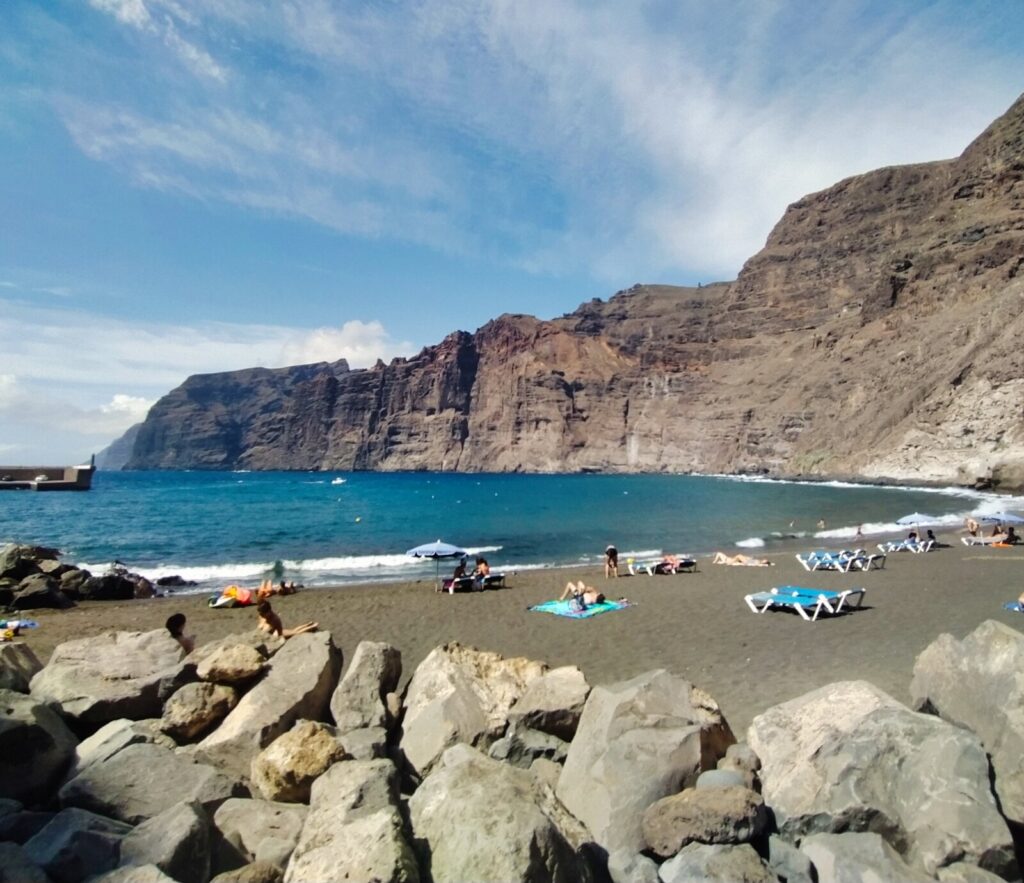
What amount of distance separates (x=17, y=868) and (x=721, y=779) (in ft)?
15.2

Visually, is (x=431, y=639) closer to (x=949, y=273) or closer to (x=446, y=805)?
(x=446, y=805)

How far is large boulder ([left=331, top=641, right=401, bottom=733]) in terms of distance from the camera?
6.30m

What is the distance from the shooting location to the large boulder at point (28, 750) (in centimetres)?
489

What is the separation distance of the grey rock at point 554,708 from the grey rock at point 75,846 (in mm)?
3359

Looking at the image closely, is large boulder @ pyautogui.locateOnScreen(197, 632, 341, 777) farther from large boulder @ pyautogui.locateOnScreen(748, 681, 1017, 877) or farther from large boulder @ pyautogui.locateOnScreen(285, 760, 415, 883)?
large boulder @ pyautogui.locateOnScreen(748, 681, 1017, 877)

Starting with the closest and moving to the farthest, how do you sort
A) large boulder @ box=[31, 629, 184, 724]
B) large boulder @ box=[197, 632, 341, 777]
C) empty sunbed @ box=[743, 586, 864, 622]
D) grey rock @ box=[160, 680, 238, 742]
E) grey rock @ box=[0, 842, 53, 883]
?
grey rock @ box=[0, 842, 53, 883] < large boulder @ box=[197, 632, 341, 777] < grey rock @ box=[160, 680, 238, 742] < large boulder @ box=[31, 629, 184, 724] < empty sunbed @ box=[743, 586, 864, 622]

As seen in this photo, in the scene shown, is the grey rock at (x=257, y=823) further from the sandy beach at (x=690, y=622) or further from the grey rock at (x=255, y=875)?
the sandy beach at (x=690, y=622)

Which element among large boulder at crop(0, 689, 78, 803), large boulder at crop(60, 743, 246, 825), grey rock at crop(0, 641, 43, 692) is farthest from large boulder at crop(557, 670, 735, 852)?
grey rock at crop(0, 641, 43, 692)

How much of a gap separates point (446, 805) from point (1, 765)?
349 cm

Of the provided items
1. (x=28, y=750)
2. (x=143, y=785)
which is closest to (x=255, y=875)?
(x=143, y=785)

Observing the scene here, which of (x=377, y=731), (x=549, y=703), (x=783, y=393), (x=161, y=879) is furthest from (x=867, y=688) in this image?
(x=783, y=393)

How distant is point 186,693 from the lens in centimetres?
653

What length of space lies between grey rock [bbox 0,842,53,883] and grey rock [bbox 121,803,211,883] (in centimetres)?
45

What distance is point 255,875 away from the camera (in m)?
3.90
